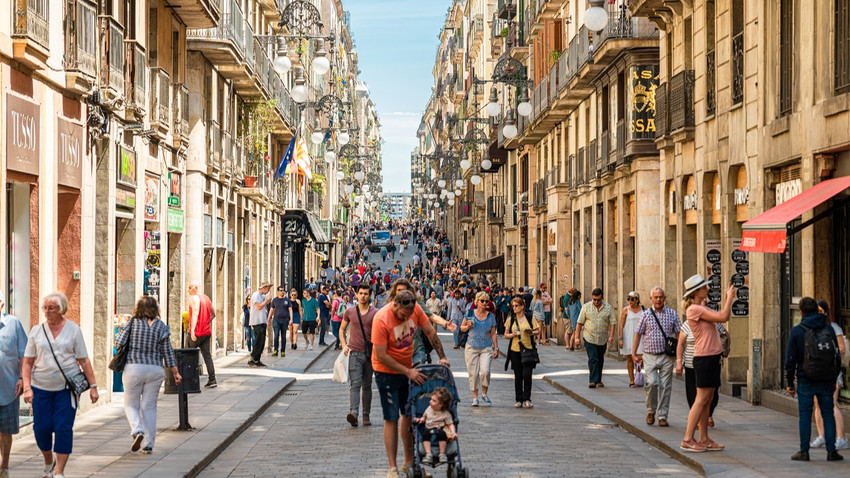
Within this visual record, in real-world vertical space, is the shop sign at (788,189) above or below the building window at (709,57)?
below

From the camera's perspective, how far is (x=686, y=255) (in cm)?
2509

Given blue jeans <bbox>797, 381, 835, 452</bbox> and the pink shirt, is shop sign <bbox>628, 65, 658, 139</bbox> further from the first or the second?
blue jeans <bbox>797, 381, 835, 452</bbox>

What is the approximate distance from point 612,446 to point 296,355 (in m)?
18.8

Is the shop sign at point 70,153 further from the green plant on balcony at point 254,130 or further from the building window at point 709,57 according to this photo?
the green plant on balcony at point 254,130

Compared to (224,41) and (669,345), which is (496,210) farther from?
(669,345)

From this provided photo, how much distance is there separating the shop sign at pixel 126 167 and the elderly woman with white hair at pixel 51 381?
31.4 feet

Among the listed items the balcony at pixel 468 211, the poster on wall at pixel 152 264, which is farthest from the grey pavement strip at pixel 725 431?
the balcony at pixel 468 211

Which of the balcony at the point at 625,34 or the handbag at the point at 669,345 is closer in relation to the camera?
the handbag at the point at 669,345

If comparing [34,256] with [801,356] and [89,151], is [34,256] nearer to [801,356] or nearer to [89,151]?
[89,151]

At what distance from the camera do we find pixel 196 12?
2606 centimetres

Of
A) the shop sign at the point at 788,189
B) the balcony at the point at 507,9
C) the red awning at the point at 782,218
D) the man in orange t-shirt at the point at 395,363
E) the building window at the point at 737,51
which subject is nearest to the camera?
the man in orange t-shirt at the point at 395,363

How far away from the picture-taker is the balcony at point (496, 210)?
6354 cm

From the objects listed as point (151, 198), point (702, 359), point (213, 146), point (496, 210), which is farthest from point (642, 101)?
point (496, 210)

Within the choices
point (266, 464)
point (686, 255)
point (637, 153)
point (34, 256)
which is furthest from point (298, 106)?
point (266, 464)
